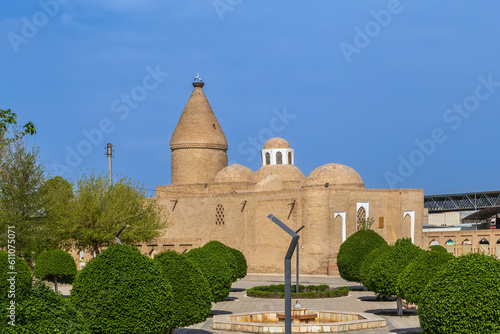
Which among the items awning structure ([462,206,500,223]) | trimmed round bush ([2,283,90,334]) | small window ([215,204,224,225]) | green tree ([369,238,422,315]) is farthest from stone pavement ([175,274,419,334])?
awning structure ([462,206,500,223])

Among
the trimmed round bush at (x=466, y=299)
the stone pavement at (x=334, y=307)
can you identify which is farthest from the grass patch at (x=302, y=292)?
the trimmed round bush at (x=466, y=299)

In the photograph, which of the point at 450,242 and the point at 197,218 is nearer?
the point at 197,218

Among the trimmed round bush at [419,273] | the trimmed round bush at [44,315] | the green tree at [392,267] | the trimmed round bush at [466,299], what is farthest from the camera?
the green tree at [392,267]

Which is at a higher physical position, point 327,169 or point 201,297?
point 327,169

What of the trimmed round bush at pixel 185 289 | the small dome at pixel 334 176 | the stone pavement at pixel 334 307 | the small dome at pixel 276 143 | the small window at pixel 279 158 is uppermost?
the small dome at pixel 276 143

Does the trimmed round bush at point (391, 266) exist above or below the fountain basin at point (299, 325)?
above

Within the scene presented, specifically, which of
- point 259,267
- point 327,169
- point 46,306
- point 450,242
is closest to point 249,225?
point 259,267

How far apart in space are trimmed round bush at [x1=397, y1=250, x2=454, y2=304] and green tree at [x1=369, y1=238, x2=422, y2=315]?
222 cm

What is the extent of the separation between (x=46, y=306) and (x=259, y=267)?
34.6 meters

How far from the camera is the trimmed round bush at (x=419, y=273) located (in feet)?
56.7

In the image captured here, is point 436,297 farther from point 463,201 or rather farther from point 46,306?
point 463,201

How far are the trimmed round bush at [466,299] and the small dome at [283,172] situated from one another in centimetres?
3285

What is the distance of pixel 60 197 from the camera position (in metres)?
29.7

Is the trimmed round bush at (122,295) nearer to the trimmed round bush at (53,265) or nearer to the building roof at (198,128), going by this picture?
the trimmed round bush at (53,265)
